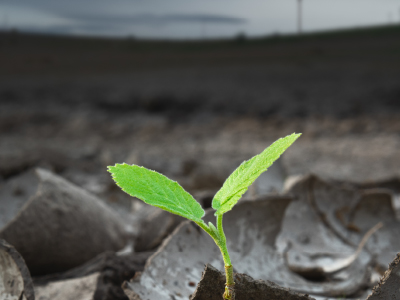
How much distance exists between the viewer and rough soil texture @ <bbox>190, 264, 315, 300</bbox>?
0.48m

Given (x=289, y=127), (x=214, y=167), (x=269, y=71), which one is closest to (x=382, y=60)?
(x=269, y=71)

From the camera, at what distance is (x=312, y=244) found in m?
0.96

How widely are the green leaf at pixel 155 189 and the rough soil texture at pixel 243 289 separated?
0.08 m

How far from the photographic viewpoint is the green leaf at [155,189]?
0.44 meters

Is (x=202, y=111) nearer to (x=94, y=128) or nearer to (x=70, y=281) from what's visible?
(x=94, y=128)

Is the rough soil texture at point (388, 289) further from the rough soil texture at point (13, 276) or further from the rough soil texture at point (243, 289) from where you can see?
the rough soil texture at point (13, 276)

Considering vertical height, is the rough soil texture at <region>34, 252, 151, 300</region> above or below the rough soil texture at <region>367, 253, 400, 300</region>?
below

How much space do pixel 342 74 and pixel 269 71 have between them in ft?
2.84

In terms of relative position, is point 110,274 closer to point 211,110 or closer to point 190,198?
point 190,198

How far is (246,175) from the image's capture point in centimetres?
44

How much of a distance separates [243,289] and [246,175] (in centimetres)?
14

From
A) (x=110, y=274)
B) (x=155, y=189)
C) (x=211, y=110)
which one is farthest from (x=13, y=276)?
(x=211, y=110)

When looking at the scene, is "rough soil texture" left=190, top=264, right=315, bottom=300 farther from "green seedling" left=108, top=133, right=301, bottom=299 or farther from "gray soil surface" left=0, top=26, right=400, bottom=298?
"gray soil surface" left=0, top=26, right=400, bottom=298

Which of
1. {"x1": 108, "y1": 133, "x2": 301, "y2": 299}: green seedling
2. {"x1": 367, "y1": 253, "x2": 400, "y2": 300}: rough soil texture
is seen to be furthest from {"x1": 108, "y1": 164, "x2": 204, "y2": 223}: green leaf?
{"x1": 367, "y1": 253, "x2": 400, "y2": 300}: rough soil texture
